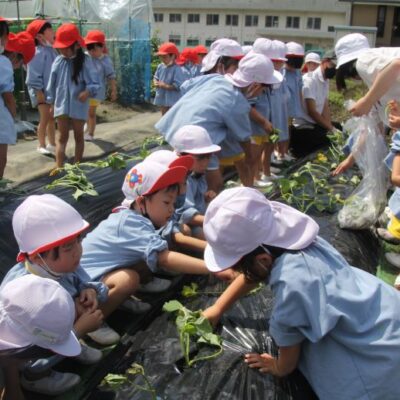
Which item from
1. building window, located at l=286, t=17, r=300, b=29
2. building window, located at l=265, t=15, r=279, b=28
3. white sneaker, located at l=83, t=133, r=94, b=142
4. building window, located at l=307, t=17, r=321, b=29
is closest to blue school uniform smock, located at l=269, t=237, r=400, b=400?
white sneaker, located at l=83, t=133, r=94, b=142

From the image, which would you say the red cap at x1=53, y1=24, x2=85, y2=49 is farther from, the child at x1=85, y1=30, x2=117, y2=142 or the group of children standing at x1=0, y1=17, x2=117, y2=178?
the child at x1=85, y1=30, x2=117, y2=142

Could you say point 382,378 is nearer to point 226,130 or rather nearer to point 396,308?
point 396,308

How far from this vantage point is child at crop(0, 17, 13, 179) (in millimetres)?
4020

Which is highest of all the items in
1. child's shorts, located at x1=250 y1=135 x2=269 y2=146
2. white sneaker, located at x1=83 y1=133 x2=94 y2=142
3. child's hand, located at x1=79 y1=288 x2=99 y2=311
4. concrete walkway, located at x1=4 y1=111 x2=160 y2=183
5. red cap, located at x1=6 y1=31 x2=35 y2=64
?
red cap, located at x1=6 y1=31 x2=35 y2=64

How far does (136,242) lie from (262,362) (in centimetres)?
85

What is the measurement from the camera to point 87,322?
6.98 feet

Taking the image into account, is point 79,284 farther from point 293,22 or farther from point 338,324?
point 293,22

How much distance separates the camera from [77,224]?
2.07m

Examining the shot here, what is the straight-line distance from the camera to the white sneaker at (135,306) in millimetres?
2635

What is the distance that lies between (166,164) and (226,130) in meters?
1.41

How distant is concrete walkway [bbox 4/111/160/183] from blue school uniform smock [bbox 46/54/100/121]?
3.03ft

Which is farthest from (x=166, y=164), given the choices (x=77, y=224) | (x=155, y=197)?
(x=77, y=224)

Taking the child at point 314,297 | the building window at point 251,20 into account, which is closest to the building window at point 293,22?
the building window at point 251,20

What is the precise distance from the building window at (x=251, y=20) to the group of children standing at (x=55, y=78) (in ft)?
107
